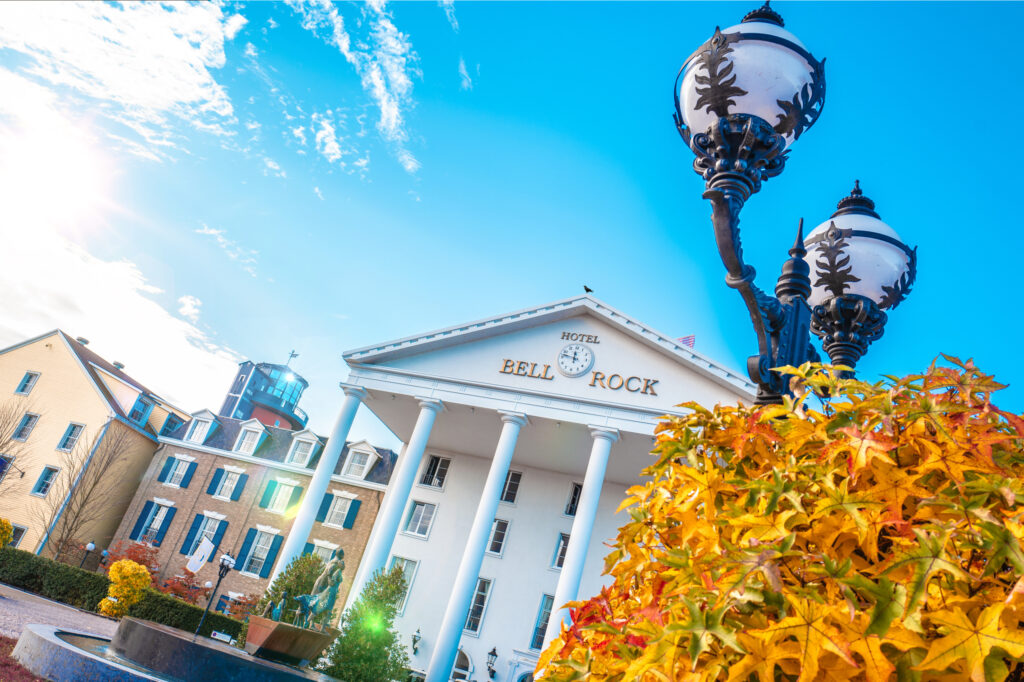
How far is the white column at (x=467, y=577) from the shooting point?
78.4 ft

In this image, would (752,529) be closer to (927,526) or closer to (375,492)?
(927,526)

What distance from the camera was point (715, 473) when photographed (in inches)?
80.0

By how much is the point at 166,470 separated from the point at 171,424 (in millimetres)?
5387

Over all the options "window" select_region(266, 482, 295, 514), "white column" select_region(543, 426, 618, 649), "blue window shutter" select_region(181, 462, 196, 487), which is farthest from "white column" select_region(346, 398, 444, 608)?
"blue window shutter" select_region(181, 462, 196, 487)

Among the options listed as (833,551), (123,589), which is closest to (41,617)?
(123,589)

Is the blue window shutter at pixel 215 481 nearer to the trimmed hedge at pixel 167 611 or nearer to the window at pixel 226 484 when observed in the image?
the window at pixel 226 484

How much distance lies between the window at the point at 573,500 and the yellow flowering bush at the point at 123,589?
19.8m

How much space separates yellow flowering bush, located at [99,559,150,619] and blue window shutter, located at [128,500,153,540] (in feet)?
38.6

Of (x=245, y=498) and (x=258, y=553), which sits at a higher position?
(x=245, y=498)

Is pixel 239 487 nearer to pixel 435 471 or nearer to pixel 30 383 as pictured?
pixel 435 471

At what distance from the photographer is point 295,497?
3997 cm

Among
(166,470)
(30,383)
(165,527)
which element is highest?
(30,383)

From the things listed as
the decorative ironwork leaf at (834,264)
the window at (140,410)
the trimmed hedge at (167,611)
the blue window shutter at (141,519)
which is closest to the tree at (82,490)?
the window at (140,410)

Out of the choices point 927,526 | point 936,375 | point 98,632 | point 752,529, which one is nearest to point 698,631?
point 752,529
